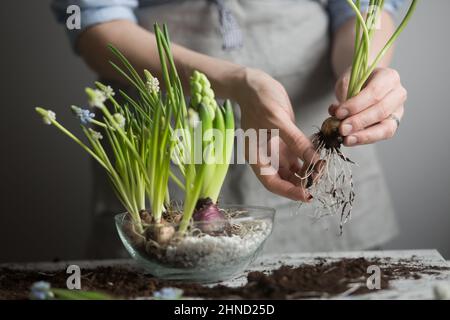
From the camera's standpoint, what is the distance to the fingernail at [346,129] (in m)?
0.77

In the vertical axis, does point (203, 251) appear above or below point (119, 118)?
below

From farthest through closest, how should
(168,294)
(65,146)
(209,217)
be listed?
(65,146) < (209,217) < (168,294)

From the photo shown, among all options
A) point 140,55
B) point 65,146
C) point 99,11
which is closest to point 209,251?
point 140,55

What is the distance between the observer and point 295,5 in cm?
113

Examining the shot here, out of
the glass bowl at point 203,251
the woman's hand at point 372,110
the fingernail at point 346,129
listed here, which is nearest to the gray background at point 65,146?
the woman's hand at point 372,110

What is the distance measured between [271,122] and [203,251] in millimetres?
240

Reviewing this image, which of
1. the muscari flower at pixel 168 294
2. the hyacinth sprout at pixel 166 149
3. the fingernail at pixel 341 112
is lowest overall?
the muscari flower at pixel 168 294

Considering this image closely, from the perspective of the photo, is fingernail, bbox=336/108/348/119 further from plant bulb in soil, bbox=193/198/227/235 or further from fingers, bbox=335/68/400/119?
plant bulb in soil, bbox=193/198/227/235

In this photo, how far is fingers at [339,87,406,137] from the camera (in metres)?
0.77

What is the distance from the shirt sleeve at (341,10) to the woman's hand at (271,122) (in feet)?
1.10

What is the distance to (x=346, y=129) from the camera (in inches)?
30.4

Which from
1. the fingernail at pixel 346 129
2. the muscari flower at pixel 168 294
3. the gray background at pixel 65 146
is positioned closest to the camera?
the muscari flower at pixel 168 294

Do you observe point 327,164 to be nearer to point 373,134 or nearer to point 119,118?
point 373,134

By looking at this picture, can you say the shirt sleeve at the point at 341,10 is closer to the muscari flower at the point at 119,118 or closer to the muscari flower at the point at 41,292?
the muscari flower at the point at 119,118
